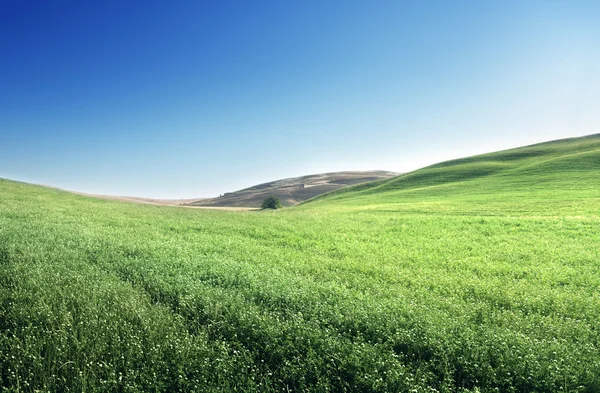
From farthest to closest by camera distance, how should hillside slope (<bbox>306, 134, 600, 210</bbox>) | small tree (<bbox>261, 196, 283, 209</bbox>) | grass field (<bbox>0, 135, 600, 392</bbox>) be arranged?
small tree (<bbox>261, 196, 283, 209</bbox>)
hillside slope (<bbox>306, 134, 600, 210</bbox>)
grass field (<bbox>0, 135, 600, 392</bbox>)

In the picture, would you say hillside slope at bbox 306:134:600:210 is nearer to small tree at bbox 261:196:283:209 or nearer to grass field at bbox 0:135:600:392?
small tree at bbox 261:196:283:209

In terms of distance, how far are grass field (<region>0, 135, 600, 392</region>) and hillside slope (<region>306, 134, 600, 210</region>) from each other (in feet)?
99.7

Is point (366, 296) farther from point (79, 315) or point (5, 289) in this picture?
point (5, 289)

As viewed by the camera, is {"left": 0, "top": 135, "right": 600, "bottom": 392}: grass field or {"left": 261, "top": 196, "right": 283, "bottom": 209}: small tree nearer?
{"left": 0, "top": 135, "right": 600, "bottom": 392}: grass field

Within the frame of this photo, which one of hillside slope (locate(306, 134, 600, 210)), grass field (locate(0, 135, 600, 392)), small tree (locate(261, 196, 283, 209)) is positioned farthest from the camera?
small tree (locate(261, 196, 283, 209))

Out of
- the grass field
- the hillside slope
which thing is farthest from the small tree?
the grass field

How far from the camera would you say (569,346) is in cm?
570

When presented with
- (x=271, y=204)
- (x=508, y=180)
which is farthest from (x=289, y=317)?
(x=271, y=204)

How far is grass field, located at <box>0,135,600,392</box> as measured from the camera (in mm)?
5000

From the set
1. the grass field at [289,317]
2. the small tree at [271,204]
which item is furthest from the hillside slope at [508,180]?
the grass field at [289,317]

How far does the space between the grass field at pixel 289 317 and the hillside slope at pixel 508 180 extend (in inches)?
1197

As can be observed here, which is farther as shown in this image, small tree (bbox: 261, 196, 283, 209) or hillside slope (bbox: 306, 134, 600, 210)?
small tree (bbox: 261, 196, 283, 209)

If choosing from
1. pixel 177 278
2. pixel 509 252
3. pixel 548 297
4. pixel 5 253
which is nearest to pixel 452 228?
pixel 509 252

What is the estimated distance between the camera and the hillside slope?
3889 centimetres
